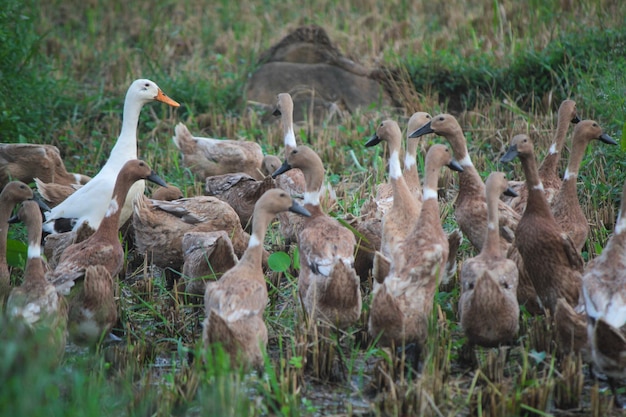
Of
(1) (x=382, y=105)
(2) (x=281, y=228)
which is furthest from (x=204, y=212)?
(1) (x=382, y=105)

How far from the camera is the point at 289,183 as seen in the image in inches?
312

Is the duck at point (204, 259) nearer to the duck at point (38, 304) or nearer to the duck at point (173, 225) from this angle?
the duck at point (173, 225)

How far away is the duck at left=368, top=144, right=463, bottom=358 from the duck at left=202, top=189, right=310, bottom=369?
2.14 feet

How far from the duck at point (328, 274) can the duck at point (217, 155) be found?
3.12 metres

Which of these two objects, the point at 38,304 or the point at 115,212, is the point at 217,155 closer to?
the point at 115,212

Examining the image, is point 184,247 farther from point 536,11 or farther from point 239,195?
point 536,11

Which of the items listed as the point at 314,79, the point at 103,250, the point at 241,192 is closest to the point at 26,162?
the point at 241,192

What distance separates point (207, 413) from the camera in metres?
3.72

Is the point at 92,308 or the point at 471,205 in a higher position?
the point at 471,205

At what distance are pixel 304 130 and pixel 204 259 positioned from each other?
152 inches

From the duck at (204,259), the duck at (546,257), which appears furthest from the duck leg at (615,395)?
the duck at (204,259)

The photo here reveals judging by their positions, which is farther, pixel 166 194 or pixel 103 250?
pixel 166 194

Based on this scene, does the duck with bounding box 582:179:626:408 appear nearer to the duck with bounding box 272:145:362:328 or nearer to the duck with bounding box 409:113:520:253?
the duck with bounding box 409:113:520:253

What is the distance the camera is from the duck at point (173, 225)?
6.76 meters
